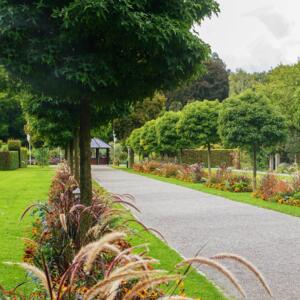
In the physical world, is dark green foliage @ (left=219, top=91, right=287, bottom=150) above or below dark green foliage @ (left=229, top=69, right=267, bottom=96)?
below

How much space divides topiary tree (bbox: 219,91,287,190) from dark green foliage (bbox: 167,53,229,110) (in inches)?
1863

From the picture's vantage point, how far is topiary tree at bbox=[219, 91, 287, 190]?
18891mm

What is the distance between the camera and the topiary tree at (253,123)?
744 inches

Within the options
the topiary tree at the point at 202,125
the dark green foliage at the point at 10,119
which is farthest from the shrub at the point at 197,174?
the dark green foliage at the point at 10,119

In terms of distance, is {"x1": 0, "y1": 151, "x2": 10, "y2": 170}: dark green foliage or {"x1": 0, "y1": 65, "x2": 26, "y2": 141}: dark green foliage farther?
{"x1": 0, "y1": 65, "x2": 26, "y2": 141}: dark green foliage

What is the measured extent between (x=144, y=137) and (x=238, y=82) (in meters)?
29.5

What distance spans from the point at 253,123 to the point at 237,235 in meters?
9.97

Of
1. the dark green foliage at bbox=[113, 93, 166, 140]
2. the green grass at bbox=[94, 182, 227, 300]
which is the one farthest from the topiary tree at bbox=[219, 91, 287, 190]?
the dark green foliage at bbox=[113, 93, 166, 140]

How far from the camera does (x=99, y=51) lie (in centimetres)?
596

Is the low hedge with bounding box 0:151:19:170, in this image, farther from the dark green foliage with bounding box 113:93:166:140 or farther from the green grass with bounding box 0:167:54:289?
the green grass with bounding box 0:167:54:289

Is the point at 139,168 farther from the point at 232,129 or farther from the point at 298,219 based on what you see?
the point at 298,219

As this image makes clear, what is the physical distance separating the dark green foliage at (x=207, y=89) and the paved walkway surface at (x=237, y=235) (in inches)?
2052

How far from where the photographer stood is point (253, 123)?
19109 millimetres

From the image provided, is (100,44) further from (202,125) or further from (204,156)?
(204,156)
